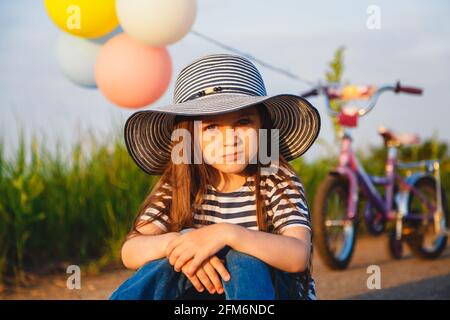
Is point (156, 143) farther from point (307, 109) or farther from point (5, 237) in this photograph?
point (5, 237)

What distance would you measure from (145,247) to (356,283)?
88.6 inches

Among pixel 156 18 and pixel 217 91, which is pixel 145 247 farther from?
pixel 156 18

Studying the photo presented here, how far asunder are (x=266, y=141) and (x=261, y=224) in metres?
0.33

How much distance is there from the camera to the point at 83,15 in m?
3.21

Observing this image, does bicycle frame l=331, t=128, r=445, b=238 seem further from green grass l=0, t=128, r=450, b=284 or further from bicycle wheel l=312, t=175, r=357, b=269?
green grass l=0, t=128, r=450, b=284

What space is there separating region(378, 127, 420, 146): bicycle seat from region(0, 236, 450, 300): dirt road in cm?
91

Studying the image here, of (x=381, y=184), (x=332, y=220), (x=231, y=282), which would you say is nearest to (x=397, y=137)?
(x=381, y=184)

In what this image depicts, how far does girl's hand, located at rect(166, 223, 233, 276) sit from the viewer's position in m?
1.76

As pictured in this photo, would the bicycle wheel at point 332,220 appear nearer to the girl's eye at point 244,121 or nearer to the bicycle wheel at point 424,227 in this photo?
the bicycle wheel at point 424,227

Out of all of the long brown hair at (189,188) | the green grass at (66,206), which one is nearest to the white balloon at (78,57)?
the green grass at (66,206)

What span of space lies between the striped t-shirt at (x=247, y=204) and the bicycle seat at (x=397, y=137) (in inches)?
115

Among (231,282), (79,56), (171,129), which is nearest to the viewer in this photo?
(231,282)

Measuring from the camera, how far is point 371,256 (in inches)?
196

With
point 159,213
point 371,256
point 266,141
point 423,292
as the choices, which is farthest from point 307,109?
point 371,256
